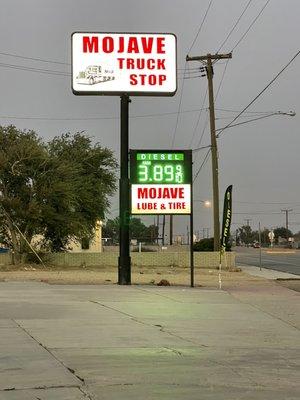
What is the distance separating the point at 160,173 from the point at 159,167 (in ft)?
0.68

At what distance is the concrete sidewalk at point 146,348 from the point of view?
6.56 m

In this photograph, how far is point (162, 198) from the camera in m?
20.9

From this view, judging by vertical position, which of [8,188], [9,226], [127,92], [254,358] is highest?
[127,92]

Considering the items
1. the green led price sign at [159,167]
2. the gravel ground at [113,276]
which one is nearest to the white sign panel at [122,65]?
the green led price sign at [159,167]

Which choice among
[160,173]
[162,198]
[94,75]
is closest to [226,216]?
[162,198]

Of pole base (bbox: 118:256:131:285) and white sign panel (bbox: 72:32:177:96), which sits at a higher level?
white sign panel (bbox: 72:32:177:96)

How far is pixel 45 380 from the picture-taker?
6.78 meters

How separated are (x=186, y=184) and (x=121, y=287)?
13.6ft

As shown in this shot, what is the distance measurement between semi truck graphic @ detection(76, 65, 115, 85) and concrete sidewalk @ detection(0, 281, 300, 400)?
8788 mm

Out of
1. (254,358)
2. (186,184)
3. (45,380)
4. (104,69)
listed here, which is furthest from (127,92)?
(45,380)

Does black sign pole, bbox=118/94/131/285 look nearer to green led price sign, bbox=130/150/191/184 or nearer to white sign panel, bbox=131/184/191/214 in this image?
white sign panel, bbox=131/184/191/214

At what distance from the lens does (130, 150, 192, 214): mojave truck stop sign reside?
2080cm

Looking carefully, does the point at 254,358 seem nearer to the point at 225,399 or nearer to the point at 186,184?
the point at 225,399

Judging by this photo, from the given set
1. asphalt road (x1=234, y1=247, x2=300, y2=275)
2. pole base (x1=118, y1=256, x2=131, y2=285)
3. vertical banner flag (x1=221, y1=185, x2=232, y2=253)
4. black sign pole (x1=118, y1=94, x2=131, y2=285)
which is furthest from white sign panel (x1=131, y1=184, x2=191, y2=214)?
asphalt road (x1=234, y1=247, x2=300, y2=275)
